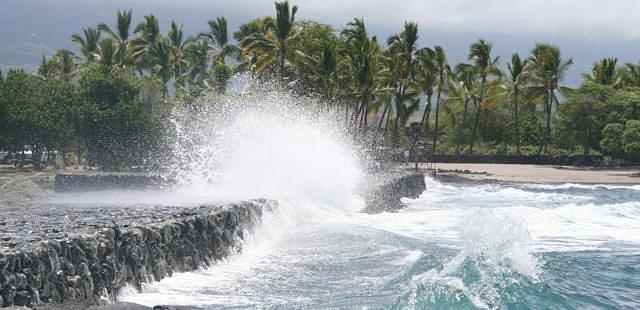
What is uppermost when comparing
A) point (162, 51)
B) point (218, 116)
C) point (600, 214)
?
point (162, 51)

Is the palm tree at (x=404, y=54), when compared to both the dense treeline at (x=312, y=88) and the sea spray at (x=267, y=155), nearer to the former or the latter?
the dense treeline at (x=312, y=88)

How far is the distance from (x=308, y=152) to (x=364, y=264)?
15519 mm

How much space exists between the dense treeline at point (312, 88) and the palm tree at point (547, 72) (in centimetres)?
10

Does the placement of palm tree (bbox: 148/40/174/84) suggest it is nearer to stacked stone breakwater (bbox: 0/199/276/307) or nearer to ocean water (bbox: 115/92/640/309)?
ocean water (bbox: 115/92/640/309)

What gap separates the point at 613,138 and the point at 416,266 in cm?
3933

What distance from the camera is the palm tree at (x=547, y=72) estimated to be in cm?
5878

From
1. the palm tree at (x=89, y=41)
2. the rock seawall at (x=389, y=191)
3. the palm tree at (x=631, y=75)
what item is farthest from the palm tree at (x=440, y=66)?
the palm tree at (x=89, y=41)

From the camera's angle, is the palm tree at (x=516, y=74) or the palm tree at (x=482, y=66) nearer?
the palm tree at (x=516, y=74)

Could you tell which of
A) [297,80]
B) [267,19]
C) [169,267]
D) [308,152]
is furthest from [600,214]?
[267,19]

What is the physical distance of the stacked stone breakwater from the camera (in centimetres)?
897

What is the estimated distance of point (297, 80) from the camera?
4347 cm

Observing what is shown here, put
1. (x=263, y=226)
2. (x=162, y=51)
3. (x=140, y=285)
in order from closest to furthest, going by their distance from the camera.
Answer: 1. (x=140, y=285)
2. (x=263, y=226)
3. (x=162, y=51)

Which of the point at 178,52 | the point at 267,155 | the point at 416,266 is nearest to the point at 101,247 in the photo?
the point at 416,266

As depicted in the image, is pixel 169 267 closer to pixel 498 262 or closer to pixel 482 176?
pixel 498 262
